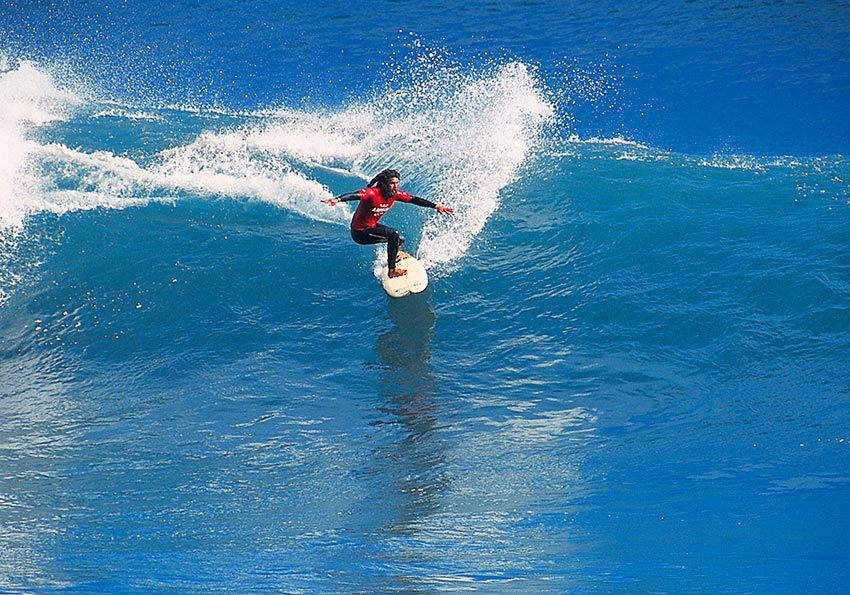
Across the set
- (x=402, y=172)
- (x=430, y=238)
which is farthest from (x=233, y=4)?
(x=430, y=238)

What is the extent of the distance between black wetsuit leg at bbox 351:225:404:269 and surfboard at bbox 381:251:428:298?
17 cm

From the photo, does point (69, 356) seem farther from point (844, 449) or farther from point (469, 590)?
point (844, 449)

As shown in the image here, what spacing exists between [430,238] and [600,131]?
492 centimetres

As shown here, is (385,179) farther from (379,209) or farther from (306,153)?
(306,153)

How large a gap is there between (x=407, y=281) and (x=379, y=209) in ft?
2.45

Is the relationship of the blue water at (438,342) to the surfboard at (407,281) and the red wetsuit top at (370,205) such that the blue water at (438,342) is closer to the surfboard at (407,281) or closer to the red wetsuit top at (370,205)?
the surfboard at (407,281)

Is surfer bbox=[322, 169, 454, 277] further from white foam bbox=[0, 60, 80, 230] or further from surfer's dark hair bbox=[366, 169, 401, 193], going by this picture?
white foam bbox=[0, 60, 80, 230]

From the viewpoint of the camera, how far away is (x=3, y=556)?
604cm

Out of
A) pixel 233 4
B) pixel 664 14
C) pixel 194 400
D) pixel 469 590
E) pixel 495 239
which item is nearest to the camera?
pixel 469 590

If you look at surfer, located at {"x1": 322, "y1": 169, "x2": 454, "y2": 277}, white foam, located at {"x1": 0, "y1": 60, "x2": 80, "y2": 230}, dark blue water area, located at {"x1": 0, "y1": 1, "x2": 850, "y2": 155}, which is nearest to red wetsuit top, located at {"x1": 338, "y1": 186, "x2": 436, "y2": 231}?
surfer, located at {"x1": 322, "y1": 169, "x2": 454, "y2": 277}

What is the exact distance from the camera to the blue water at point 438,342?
6.03m

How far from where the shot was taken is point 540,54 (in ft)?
56.7

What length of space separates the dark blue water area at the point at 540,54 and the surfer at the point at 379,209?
6004 mm

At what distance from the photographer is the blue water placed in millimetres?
6031
